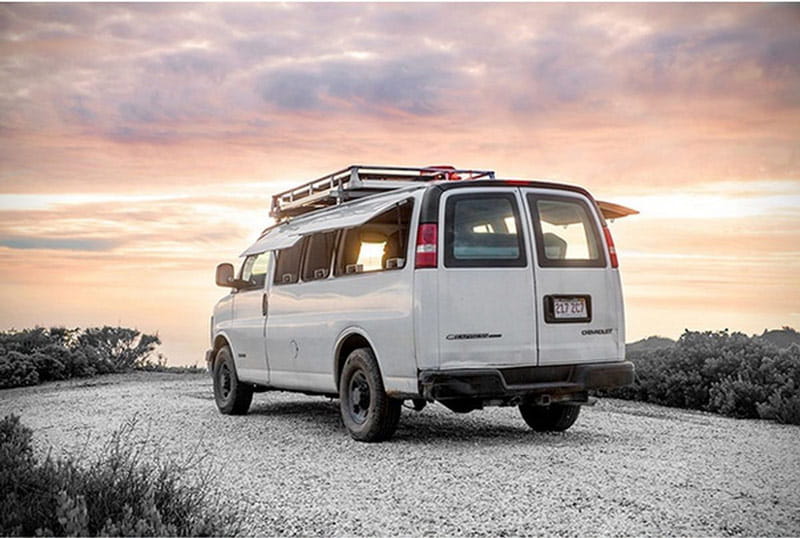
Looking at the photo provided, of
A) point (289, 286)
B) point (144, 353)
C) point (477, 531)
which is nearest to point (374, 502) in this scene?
point (477, 531)

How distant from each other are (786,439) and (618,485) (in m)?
3.91

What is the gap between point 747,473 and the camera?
7949 millimetres

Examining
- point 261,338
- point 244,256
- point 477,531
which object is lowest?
point 477,531

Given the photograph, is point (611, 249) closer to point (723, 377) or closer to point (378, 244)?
point (378, 244)

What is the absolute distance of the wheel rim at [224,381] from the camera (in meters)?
13.3

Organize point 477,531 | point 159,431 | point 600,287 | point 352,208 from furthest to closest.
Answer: point 159,431 < point 352,208 < point 600,287 < point 477,531

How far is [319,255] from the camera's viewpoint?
10.9 meters

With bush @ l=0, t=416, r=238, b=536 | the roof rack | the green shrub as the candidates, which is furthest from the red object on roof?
the green shrub

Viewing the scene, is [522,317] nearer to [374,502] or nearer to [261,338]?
[374,502]

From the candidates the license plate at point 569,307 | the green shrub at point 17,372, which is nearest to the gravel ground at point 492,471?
the license plate at point 569,307

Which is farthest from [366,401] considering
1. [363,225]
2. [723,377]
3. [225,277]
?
[723,377]

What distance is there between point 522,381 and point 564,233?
62.3 inches

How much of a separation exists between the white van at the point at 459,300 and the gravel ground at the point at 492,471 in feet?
1.87

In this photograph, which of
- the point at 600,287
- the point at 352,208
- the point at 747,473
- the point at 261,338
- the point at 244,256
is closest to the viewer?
the point at 747,473
